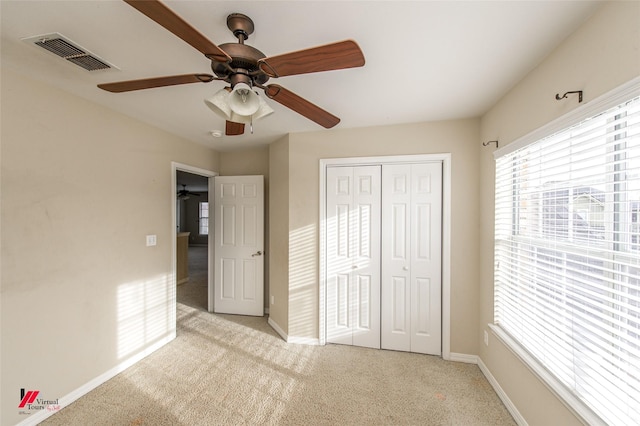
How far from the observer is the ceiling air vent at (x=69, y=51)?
139 centimetres

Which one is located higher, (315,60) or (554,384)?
(315,60)

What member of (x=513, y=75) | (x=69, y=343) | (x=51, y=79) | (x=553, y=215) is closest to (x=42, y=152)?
(x=51, y=79)

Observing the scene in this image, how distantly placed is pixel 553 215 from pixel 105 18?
2674 mm

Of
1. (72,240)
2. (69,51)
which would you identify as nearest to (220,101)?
(69,51)

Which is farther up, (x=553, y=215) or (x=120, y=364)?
(x=553, y=215)

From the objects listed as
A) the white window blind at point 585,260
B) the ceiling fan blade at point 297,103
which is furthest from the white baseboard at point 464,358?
the ceiling fan blade at point 297,103

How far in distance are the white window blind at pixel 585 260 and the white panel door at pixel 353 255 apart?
1250 millimetres

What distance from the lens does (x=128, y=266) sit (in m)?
2.52

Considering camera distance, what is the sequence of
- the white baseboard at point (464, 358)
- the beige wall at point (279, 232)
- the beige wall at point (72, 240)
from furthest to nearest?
the beige wall at point (279, 232), the white baseboard at point (464, 358), the beige wall at point (72, 240)

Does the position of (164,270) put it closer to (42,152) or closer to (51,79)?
(42,152)

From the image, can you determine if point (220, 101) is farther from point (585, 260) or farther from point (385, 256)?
point (385, 256)

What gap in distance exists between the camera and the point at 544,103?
62.4 inches

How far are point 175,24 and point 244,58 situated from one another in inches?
11.5

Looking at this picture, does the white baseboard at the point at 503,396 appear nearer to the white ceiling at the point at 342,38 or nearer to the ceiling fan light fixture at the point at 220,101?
the white ceiling at the point at 342,38
